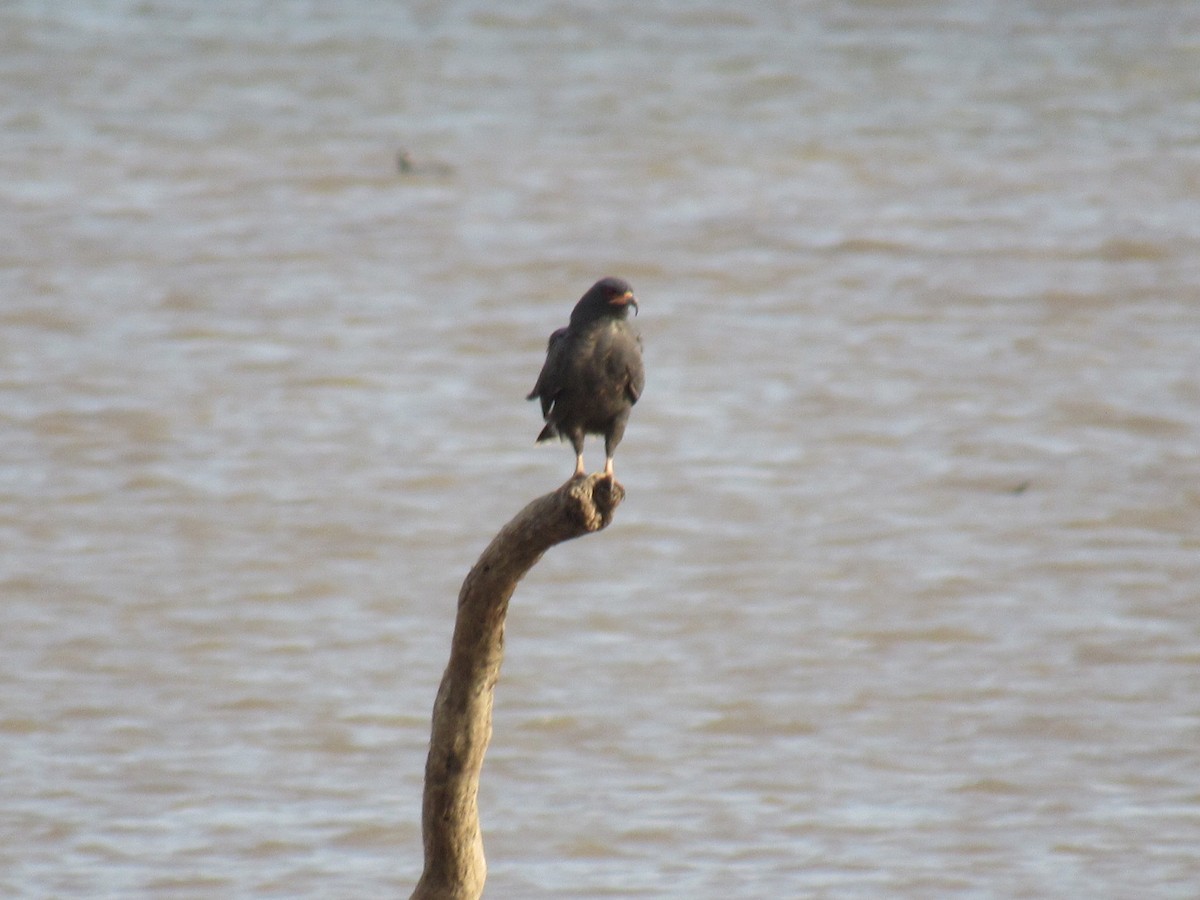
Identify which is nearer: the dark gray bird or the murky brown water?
the dark gray bird

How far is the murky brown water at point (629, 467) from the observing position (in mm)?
7508

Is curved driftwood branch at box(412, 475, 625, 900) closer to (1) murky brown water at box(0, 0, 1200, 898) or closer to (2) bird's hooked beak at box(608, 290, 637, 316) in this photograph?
(2) bird's hooked beak at box(608, 290, 637, 316)

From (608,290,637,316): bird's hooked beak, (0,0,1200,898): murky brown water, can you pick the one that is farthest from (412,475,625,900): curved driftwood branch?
(0,0,1200,898): murky brown water

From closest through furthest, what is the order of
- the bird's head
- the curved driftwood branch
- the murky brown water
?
the curved driftwood branch, the bird's head, the murky brown water

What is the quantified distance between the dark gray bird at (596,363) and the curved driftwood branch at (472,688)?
9.2 inches

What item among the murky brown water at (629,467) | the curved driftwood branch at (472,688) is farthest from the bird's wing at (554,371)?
the murky brown water at (629,467)

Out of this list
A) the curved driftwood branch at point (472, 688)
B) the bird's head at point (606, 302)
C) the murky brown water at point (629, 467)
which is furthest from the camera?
the murky brown water at point (629, 467)

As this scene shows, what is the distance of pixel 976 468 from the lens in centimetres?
1134

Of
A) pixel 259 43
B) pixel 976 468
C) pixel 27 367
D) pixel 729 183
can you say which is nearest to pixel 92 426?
pixel 27 367

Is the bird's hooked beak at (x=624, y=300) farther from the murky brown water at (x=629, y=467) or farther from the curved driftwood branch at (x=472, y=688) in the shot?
the murky brown water at (x=629, y=467)

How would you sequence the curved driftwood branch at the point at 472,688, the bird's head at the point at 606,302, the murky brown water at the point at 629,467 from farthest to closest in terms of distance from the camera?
the murky brown water at the point at 629,467 < the bird's head at the point at 606,302 < the curved driftwood branch at the point at 472,688

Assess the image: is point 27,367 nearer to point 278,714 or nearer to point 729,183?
point 278,714

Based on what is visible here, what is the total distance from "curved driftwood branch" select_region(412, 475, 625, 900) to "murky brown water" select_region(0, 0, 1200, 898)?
2.20 m

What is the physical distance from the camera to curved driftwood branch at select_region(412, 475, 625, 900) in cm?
409
